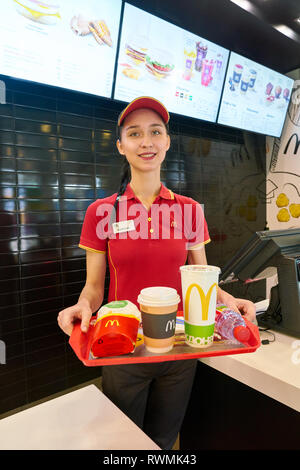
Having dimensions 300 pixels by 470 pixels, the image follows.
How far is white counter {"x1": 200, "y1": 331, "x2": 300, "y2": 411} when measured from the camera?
81 centimetres

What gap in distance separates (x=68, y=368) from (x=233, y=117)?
2717 millimetres

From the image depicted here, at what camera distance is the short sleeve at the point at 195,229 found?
3.85ft

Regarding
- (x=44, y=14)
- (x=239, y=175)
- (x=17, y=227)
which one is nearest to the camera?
(x=44, y=14)

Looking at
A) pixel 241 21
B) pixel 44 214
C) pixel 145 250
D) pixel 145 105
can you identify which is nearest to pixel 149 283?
pixel 145 250

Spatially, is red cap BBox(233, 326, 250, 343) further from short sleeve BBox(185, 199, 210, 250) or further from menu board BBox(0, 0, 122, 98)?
menu board BBox(0, 0, 122, 98)

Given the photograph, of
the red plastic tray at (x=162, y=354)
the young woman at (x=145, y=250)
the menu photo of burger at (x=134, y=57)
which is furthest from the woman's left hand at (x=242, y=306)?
the menu photo of burger at (x=134, y=57)

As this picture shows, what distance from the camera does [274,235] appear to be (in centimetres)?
112

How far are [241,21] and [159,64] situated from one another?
2.66 ft

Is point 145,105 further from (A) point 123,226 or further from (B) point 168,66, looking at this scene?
(B) point 168,66

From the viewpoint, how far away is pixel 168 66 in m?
2.20

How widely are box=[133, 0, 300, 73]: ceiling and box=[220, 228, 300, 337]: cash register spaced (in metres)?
1.96

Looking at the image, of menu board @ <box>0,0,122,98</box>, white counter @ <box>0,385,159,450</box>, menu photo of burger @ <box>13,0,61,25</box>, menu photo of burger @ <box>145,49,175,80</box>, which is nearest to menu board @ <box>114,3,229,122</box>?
menu photo of burger @ <box>145,49,175,80</box>
